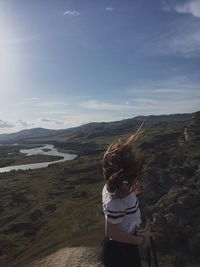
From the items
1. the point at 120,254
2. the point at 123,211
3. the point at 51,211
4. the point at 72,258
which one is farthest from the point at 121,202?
the point at 51,211

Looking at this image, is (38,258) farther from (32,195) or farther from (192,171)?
(32,195)

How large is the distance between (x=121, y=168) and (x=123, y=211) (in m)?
0.86

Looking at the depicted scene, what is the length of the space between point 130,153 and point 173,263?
2821cm

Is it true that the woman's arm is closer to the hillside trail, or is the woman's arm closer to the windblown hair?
the windblown hair

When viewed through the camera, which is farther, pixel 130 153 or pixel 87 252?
pixel 87 252

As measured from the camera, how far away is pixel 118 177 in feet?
26.4

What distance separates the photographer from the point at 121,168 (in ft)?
26.6

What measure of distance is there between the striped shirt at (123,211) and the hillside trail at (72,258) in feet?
94.3

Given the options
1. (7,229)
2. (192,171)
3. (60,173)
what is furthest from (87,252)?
(60,173)

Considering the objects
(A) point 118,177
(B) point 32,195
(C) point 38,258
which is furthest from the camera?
(B) point 32,195

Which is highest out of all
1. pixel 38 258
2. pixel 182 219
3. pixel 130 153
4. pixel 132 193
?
pixel 130 153

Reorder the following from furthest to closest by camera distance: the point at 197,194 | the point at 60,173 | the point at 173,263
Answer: the point at 60,173, the point at 197,194, the point at 173,263

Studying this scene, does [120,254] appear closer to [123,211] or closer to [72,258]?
[123,211]

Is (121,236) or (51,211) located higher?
(121,236)
